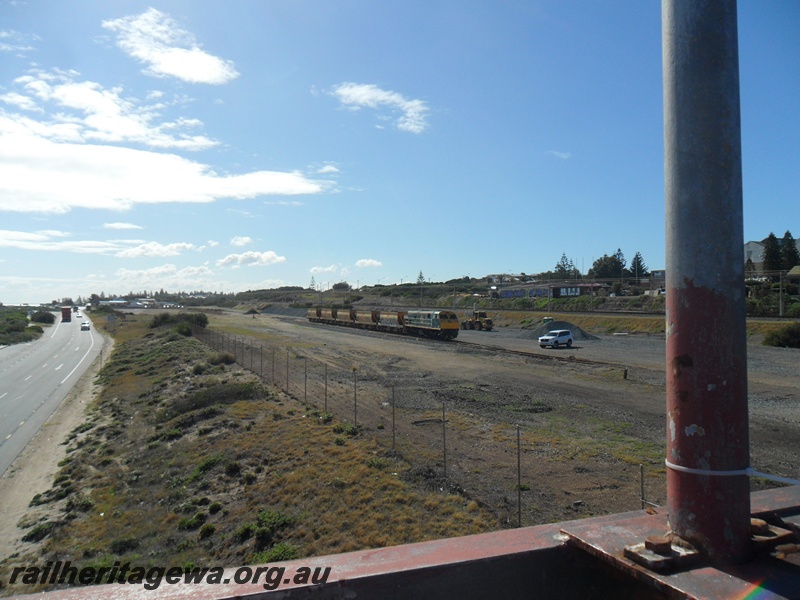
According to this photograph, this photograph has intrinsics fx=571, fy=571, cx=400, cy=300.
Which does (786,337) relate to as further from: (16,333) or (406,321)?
(16,333)

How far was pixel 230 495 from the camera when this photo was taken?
1459 centimetres

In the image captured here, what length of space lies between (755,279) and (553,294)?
3445 centimetres

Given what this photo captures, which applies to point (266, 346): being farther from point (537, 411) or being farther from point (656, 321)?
point (656, 321)

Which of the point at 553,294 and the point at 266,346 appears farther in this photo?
the point at 553,294

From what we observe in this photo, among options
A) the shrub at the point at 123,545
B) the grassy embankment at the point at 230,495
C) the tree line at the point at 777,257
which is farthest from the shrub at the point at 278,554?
the tree line at the point at 777,257

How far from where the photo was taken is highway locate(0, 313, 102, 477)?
2966 cm

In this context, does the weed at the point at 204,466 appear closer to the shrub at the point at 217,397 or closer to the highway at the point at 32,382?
the shrub at the point at 217,397

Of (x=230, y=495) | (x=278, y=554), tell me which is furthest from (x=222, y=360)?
(x=278, y=554)

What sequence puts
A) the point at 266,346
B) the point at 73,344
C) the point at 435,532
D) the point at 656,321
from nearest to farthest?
the point at 435,532 → the point at 266,346 → the point at 656,321 → the point at 73,344

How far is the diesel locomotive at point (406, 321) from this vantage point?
55.5 m

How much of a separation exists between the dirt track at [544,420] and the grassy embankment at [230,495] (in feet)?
4.19

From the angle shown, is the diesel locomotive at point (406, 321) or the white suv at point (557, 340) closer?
the white suv at point (557, 340)

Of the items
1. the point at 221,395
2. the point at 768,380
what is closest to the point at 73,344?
the point at 221,395

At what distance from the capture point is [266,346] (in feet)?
171
